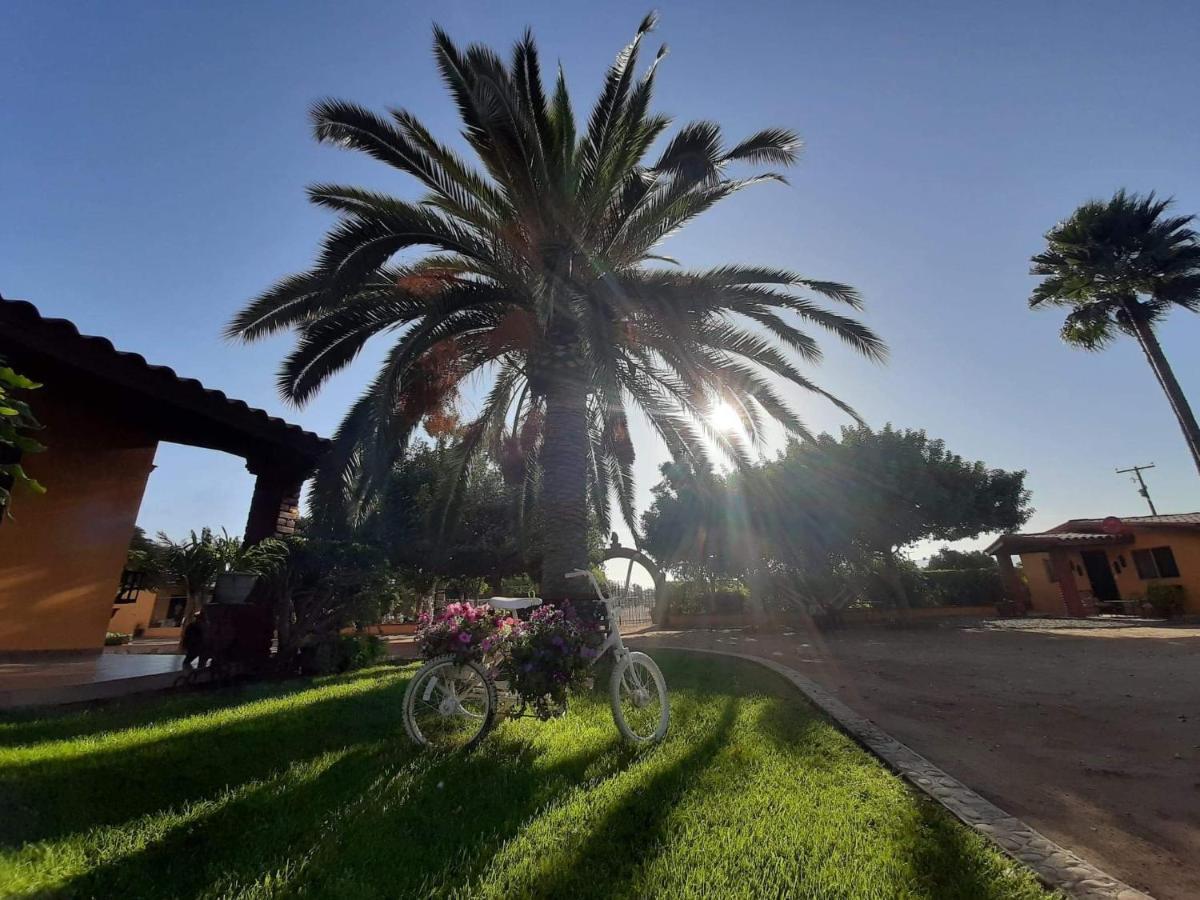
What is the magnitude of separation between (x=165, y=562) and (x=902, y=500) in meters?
18.9

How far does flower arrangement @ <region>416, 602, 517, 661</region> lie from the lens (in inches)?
161

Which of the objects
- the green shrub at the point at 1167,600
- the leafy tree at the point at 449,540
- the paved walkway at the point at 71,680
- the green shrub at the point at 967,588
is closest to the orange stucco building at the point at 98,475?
the paved walkway at the point at 71,680

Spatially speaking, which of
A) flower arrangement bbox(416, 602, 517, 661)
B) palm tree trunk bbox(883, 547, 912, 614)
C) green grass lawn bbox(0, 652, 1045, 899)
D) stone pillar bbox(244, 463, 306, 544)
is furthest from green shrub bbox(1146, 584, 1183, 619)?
stone pillar bbox(244, 463, 306, 544)

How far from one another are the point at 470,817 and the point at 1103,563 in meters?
29.8

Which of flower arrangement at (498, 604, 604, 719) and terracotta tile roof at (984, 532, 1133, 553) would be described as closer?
flower arrangement at (498, 604, 604, 719)

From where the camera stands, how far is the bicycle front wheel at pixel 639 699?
4012 mm

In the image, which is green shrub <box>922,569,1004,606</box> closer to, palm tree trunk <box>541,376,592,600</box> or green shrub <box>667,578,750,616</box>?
green shrub <box>667,578,750,616</box>

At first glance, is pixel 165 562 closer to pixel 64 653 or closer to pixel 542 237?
pixel 64 653

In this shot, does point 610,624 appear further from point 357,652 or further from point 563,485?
point 357,652

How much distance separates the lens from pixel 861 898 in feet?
6.57

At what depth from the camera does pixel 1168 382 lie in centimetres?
1783

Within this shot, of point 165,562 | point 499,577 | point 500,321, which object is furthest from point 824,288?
point 499,577

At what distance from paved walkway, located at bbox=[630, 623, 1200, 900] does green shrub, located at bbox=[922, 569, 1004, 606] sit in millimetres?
12835

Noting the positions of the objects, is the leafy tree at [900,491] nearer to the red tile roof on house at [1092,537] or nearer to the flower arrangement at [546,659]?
the red tile roof on house at [1092,537]
